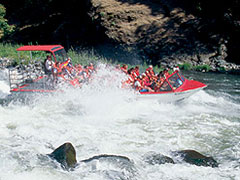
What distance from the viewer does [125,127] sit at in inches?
334

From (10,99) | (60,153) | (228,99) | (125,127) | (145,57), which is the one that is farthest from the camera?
(145,57)

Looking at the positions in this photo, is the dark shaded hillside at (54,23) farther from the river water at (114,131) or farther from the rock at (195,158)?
the rock at (195,158)

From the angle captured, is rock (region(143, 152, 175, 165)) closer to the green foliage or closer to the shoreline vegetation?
the shoreline vegetation

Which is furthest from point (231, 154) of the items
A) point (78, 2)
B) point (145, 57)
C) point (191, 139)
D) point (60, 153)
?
point (78, 2)

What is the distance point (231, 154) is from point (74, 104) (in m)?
5.45

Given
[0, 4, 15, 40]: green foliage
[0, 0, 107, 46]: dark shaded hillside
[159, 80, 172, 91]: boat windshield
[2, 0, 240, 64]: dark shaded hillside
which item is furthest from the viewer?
[0, 0, 107, 46]: dark shaded hillside

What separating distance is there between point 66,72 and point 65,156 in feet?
18.0

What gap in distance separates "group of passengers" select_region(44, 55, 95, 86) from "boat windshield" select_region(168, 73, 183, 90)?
294 cm

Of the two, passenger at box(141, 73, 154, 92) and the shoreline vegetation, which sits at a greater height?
the shoreline vegetation

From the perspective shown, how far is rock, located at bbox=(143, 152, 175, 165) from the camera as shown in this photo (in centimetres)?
614

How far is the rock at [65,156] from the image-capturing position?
18.9 ft

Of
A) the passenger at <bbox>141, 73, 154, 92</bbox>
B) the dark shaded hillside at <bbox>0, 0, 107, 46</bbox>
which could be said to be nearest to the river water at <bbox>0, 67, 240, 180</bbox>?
the passenger at <bbox>141, 73, 154, 92</bbox>

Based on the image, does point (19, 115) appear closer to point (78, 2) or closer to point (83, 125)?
point (83, 125)

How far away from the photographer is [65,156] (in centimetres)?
588
